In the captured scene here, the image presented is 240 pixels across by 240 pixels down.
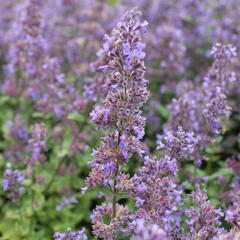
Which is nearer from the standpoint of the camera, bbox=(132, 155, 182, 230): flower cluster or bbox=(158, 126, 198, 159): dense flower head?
bbox=(132, 155, 182, 230): flower cluster

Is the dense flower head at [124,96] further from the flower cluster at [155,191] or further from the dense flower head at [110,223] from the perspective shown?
the dense flower head at [110,223]

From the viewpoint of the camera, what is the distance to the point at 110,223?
3.39m

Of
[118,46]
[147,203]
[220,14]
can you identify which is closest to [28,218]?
[147,203]

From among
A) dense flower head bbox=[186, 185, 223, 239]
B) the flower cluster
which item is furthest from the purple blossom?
dense flower head bbox=[186, 185, 223, 239]

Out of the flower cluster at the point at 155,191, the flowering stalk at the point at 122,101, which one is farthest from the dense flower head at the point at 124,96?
the flower cluster at the point at 155,191

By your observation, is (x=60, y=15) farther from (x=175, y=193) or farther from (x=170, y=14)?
(x=175, y=193)

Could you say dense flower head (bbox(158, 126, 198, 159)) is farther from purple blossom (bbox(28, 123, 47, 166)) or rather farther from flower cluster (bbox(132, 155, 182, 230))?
purple blossom (bbox(28, 123, 47, 166))

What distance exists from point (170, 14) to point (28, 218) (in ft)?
16.6

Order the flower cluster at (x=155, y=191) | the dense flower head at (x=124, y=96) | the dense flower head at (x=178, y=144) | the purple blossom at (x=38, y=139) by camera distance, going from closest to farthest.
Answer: the dense flower head at (x=124, y=96) < the flower cluster at (x=155, y=191) < the dense flower head at (x=178, y=144) < the purple blossom at (x=38, y=139)

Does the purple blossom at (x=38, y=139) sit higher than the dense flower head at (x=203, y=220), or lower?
higher

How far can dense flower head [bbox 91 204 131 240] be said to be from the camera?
334 cm

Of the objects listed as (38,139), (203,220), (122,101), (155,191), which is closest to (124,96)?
(122,101)

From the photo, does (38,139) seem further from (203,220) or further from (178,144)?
(203,220)

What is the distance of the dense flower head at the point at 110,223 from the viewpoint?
334cm
